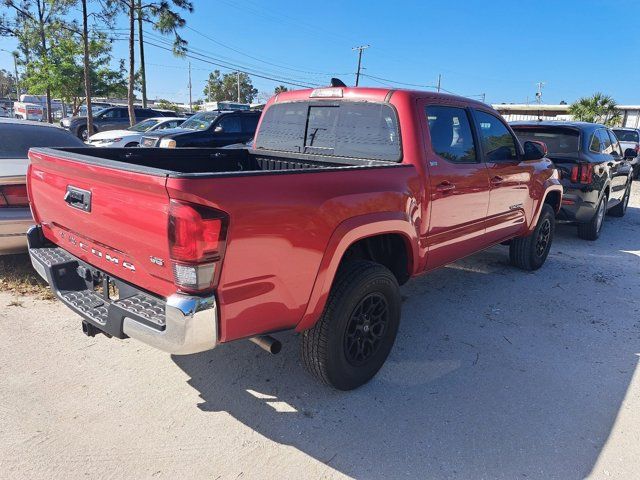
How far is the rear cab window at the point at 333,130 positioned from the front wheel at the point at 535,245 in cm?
282

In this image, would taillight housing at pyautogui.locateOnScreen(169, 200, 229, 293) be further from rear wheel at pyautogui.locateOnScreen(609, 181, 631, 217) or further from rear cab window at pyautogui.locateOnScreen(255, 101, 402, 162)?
rear wheel at pyautogui.locateOnScreen(609, 181, 631, 217)

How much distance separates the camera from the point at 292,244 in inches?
94.8

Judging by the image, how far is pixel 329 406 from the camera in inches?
118

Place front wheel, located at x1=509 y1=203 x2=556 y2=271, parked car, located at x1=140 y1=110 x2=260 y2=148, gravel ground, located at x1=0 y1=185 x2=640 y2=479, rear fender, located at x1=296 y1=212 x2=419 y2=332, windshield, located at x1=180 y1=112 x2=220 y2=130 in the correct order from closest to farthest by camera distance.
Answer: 1. gravel ground, located at x1=0 y1=185 x2=640 y2=479
2. rear fender, located at x1=296 y1=212 x2=419 y2=332
3. front wheel, located at x1=509 y1=203 x2=556 y2=271
4. parked car, located at x1=140 y1=110 x2=260 y2=148
5. windshield, located at x1=180 y1=112 x2=220 y2=130

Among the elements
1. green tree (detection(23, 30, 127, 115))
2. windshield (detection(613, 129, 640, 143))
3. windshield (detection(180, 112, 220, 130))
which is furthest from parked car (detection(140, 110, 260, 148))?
windshield (detection(613, 129, 640, 143))

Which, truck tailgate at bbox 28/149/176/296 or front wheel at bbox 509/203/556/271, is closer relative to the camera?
truck tailgate at bbox 28/149/176/296

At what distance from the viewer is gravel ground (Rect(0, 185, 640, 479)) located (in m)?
2.49

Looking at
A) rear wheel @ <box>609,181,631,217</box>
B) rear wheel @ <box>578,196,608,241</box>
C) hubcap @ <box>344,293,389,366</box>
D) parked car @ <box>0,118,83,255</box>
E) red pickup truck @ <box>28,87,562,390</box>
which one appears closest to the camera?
red pickup truck @ <box>28,87,562,390</box>

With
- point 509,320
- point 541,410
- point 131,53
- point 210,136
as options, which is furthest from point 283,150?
point 131,53

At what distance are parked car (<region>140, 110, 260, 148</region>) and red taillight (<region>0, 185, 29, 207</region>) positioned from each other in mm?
7368

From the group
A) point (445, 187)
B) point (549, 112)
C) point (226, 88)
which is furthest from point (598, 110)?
point (226, 88)

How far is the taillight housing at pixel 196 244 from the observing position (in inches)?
81.1

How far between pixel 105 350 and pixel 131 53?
20.2m

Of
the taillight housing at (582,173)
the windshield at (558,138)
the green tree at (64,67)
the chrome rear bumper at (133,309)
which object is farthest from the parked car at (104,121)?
the chrome rear bumper at (133,309)
